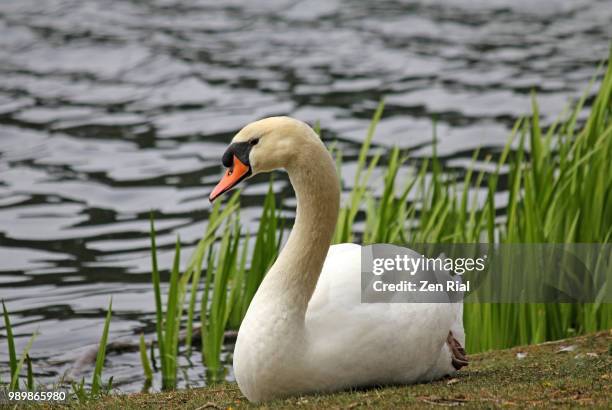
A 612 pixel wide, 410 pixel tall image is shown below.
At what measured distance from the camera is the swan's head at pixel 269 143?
446cm

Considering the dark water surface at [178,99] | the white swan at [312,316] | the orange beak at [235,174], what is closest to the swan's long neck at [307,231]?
the white swan at [312,316]

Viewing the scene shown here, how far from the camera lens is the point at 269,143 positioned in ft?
14.6

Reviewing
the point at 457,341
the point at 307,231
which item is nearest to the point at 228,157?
the point at 307,231

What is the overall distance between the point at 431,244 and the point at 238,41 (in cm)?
999

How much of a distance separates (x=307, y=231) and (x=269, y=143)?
1.28ft

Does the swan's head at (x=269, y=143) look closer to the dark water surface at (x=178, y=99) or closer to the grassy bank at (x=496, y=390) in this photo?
the grassy bank at (x=496, y=390)

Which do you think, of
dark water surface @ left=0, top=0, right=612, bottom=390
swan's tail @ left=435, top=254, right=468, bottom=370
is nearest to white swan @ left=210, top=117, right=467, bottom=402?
swan's tail @ left=435, top=254, right=468, bottom=370

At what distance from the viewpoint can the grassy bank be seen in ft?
13.0

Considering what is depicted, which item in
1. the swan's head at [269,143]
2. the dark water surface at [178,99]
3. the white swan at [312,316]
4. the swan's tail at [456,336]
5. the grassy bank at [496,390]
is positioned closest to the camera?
the grassy bank at [496,390]

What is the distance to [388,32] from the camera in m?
16.5

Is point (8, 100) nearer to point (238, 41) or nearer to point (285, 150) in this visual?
point (238, 41)

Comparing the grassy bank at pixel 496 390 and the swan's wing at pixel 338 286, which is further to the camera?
the swan's wing at pixel 338 286

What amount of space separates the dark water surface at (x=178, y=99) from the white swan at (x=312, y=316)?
7.52 feet

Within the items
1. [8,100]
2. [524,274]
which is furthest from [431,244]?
[8,100]
